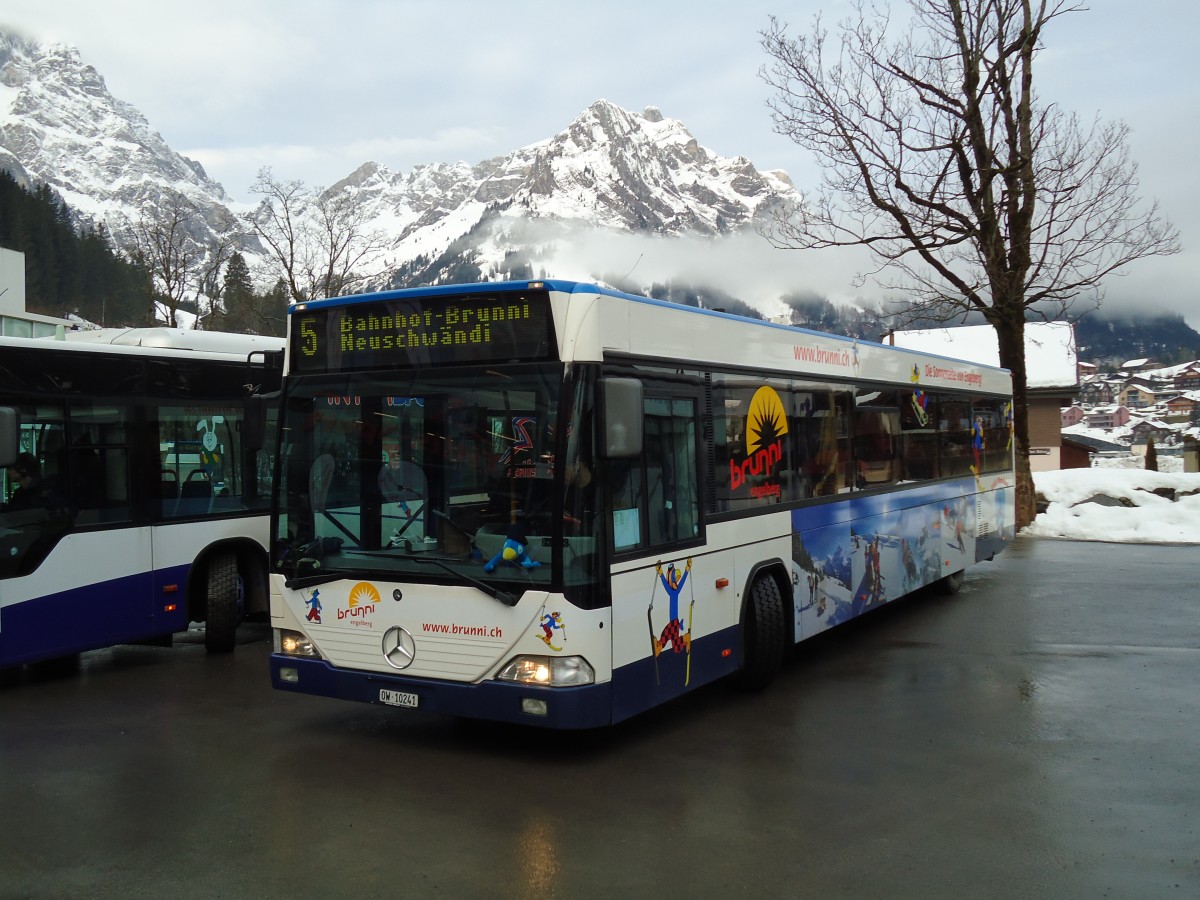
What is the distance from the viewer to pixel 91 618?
8.98 m

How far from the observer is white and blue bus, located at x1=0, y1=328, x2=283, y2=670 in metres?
8.57

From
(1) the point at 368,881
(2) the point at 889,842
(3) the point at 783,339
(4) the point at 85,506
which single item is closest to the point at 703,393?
(3) the point at 783,339

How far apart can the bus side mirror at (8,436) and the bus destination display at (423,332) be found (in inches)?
85.0

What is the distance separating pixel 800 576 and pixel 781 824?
3.44 metres

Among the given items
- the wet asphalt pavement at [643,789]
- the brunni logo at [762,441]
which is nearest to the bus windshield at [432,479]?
the wet asphalt pavement at [643,789]

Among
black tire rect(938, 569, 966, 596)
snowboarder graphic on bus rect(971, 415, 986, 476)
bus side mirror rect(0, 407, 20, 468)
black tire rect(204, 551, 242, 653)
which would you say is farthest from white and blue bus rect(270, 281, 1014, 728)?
snowboarder graphic on bus rect(971, 415, 986, 476)

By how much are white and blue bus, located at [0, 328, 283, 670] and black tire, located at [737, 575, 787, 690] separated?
3.84 metres

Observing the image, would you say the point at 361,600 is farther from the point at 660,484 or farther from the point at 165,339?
the point at 165,339

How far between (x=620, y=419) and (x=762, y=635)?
2.68 metres

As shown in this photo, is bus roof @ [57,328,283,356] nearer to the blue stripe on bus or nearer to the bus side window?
the blue stripe on bus

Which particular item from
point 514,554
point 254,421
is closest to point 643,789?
point 514,554

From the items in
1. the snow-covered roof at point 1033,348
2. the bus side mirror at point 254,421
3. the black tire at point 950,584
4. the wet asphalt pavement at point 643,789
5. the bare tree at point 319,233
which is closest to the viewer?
the wet asphalt pavement at point 643,789

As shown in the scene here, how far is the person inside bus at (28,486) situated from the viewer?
334 inches

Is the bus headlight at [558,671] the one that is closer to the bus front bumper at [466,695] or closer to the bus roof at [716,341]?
the bus front bumper at [466,695]
